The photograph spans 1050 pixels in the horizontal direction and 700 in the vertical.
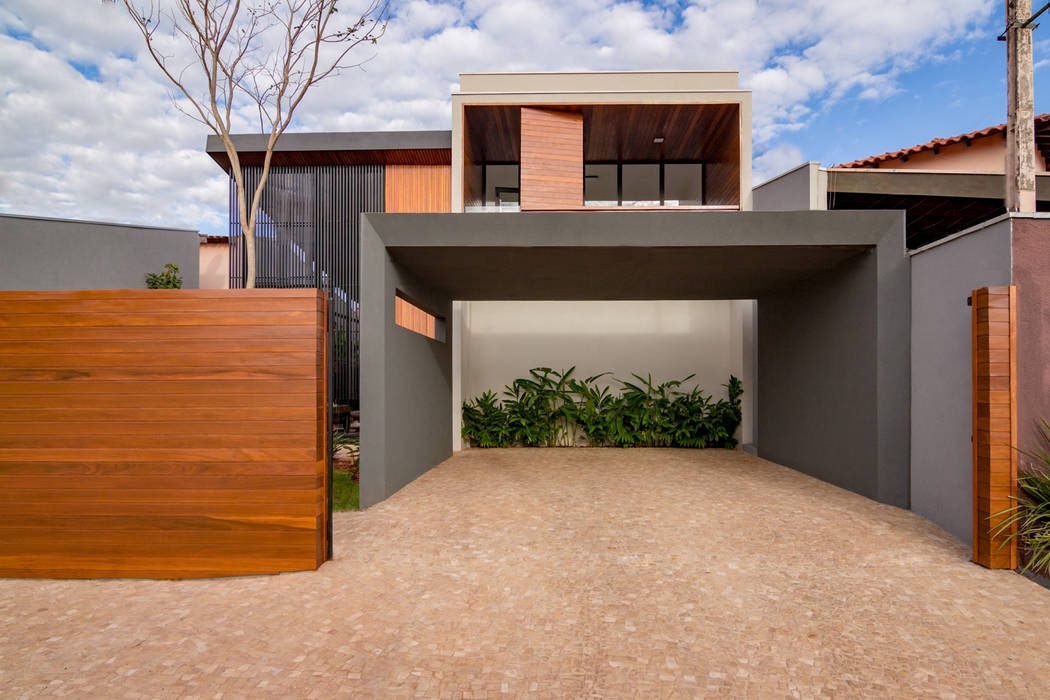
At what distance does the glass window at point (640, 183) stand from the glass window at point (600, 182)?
0.25 m

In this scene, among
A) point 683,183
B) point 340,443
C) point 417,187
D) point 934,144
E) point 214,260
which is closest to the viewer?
point 340,443

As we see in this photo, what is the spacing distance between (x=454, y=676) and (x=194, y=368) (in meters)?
2.65

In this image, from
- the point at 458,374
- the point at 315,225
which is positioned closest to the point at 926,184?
the point at 458,374

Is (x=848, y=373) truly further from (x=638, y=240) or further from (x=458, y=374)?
(x=458, y=374)

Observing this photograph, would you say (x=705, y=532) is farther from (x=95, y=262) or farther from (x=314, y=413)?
(x=95, y=262)

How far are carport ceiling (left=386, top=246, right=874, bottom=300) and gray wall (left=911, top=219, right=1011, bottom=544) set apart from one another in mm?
866

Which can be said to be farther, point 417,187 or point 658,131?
point 417,187

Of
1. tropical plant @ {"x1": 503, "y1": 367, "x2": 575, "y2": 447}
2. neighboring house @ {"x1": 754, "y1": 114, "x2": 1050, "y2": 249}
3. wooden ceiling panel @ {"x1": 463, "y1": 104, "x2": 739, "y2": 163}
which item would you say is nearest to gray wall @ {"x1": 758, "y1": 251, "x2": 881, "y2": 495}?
neighboring house @ {"x1": 754, "y1": 114, "x2": 1050, "y2": 249}

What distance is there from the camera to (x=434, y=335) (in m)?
8.57

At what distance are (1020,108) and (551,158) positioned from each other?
6.06 meters

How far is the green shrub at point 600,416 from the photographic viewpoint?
9.04 metres

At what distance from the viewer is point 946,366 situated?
433cm

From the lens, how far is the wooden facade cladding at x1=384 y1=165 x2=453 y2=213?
380 inches

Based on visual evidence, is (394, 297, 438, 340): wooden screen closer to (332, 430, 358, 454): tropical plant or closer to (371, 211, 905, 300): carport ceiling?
(332, 430, 358, 454): tropical plant
